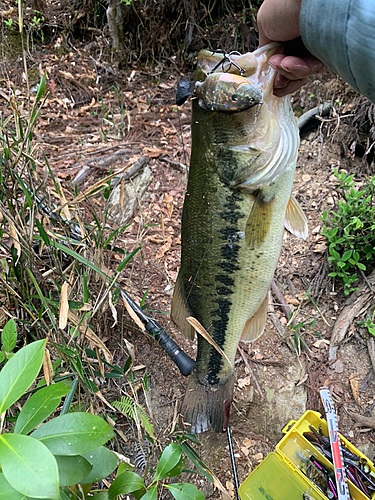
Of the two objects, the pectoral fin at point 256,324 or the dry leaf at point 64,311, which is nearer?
the dry leaf at point 64,311

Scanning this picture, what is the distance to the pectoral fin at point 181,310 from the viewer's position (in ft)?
6.61

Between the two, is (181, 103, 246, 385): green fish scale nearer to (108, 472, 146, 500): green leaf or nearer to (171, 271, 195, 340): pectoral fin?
(171, 271, 195, 340): pectoral fin

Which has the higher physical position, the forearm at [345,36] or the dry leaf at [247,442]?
the forearm at [345,36]

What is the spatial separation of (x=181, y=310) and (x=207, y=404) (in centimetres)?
59

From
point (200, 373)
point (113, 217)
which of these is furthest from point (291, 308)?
point (113, 217)

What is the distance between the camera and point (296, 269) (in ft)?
10.8

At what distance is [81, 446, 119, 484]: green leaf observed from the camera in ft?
3.38

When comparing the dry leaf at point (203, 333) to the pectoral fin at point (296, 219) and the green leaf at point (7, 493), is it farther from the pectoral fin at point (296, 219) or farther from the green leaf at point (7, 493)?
the pectoral fin at point (296, 219)

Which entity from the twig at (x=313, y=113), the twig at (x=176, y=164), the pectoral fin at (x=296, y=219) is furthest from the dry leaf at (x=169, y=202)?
the pectoral fin at (x=296, y=219)

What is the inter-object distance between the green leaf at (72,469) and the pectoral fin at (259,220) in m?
1.21

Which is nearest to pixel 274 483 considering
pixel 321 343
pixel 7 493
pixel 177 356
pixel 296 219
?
pixel 177 356

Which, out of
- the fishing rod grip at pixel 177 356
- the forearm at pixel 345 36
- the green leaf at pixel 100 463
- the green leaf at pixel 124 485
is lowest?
the fishing rod grip at pixel 177 356

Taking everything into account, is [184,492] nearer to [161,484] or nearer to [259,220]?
[161,484]

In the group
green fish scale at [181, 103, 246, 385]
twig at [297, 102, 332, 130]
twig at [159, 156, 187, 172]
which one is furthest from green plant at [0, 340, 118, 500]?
twig at [297, 102, 332, 130]
